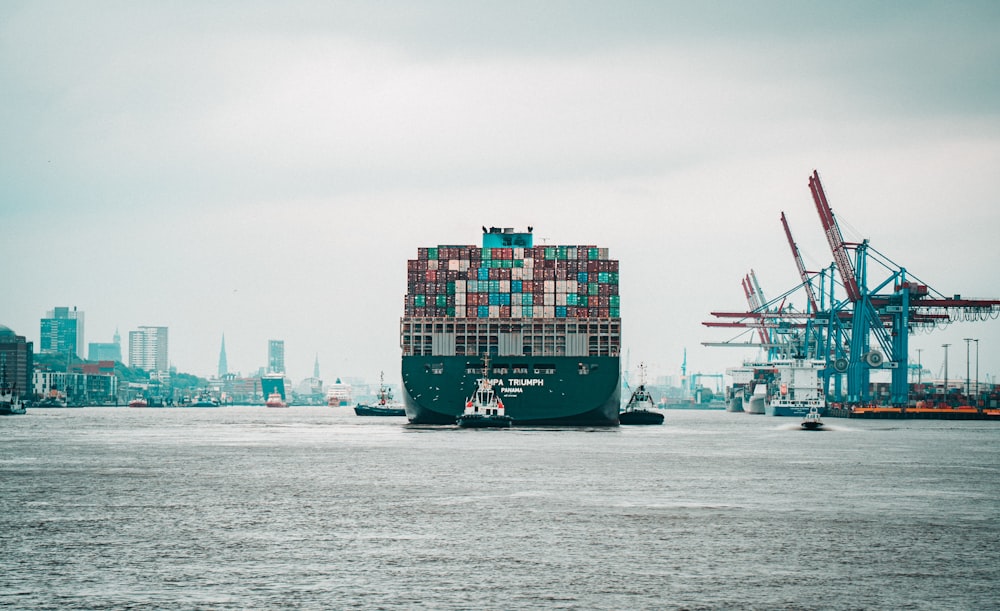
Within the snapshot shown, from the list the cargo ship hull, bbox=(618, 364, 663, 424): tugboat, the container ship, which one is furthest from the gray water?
bbox=(618, 364, 663, 424): tugboat

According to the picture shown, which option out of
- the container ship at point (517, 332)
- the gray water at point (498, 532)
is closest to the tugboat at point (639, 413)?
the container ship at point (517, 332)

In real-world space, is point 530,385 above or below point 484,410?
above

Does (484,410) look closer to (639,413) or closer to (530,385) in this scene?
(530,385)

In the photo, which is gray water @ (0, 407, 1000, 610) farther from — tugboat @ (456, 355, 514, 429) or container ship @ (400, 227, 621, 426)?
container ship @ (400, 227, 621, 426)

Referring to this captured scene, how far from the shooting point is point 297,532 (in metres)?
46.9

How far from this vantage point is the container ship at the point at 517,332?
12088 cm

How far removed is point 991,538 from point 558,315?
81.1 meters

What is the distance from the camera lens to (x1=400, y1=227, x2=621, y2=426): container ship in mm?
120875

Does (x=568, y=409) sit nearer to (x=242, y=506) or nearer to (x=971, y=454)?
(x=971, y=454)

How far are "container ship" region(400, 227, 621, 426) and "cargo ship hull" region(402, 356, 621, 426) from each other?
9cm

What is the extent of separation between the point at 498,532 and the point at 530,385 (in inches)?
2943

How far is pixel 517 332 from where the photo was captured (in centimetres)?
12512

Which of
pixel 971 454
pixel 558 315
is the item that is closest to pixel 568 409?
pixel 558 315

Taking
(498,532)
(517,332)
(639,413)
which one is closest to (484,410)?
(517,332)
